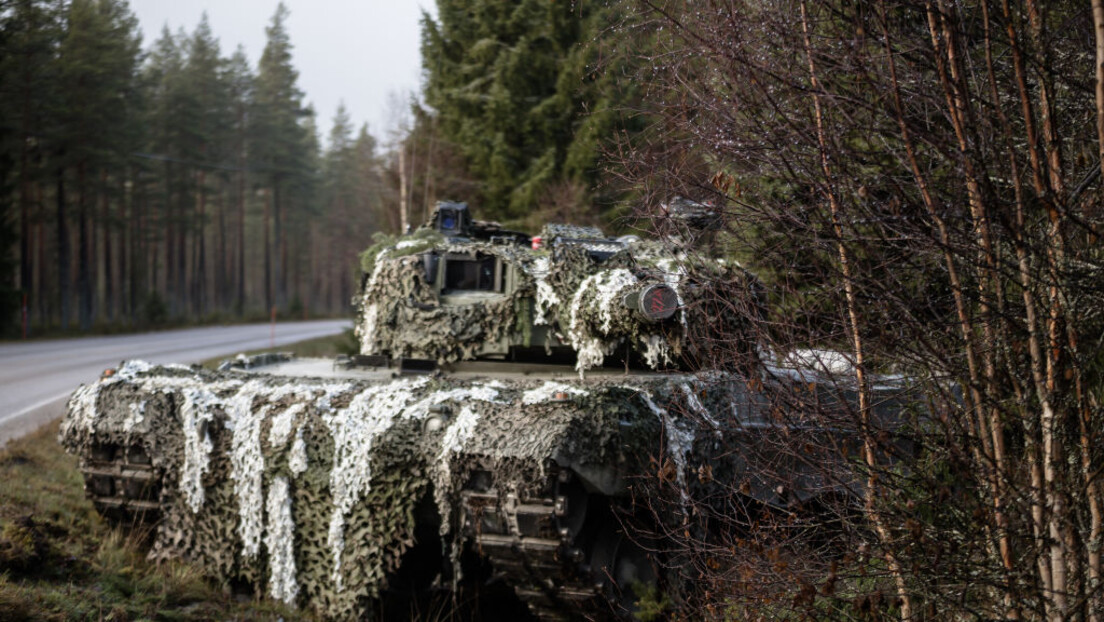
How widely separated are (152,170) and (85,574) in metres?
36.1

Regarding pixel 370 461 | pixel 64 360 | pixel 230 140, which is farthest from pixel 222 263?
pixel 370 461

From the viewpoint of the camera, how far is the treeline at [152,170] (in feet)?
76.9

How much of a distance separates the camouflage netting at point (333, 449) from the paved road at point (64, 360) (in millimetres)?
4354

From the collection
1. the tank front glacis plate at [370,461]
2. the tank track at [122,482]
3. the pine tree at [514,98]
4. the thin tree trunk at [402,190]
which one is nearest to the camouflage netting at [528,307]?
the tank front glacis plate at [370,461]

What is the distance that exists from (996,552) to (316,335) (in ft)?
96.0

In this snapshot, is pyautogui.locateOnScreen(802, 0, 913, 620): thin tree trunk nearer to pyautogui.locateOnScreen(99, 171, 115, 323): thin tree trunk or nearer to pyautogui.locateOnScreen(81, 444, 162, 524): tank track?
pyautogui.locateOnScreen(81, 444, 162, 524): tank track

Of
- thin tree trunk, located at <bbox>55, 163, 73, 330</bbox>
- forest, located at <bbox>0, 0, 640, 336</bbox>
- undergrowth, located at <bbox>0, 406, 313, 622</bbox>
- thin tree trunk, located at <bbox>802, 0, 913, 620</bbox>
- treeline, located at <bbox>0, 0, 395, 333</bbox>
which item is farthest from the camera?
thin tree trunk, located at <bbox>55, 163, 73, 330</bbox>

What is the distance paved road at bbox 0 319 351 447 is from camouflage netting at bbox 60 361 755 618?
4.35m

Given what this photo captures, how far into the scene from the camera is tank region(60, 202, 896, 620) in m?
5.60

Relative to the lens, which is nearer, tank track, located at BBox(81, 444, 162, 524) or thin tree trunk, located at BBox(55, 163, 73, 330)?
tank track, located at BBox(81, 444, 162, 524)

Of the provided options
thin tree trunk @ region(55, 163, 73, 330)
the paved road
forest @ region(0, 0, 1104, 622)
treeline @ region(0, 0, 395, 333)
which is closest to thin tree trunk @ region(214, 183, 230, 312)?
treeline @ region(0, 0, 395, 333)

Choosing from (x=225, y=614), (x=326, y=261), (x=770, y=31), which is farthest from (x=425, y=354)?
(x=326, y=261)

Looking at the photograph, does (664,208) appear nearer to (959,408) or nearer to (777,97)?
(777,97)

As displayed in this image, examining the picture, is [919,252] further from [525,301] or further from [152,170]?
[152,170]
